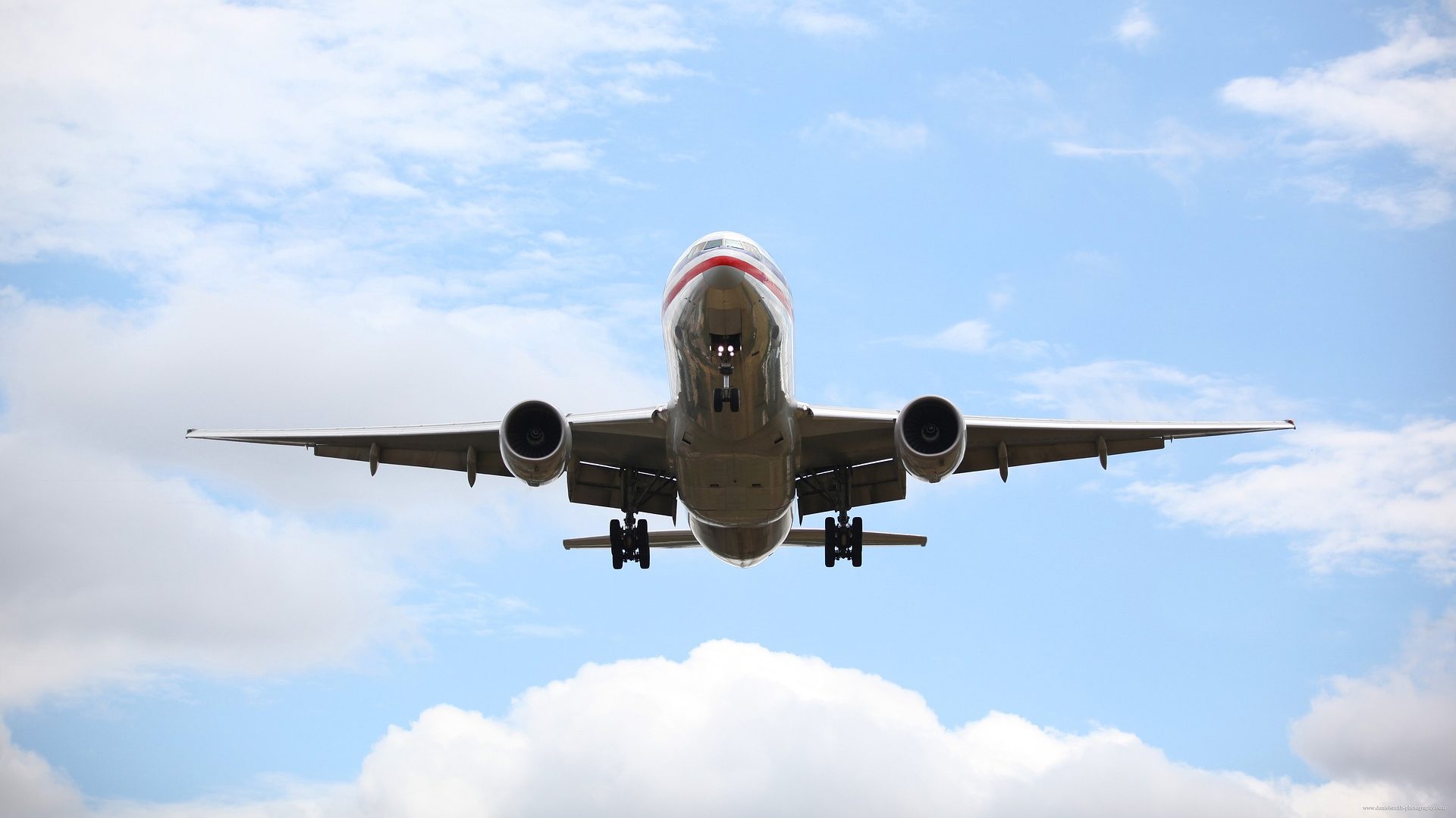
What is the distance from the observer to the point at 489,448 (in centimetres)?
2475

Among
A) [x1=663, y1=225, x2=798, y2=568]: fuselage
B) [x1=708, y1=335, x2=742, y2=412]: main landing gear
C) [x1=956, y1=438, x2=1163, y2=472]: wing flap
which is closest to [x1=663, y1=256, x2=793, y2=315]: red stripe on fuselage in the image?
[x1=663, y1=225, x2=798, y2=568]: fuselage

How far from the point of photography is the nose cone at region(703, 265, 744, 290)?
1902 centimetres

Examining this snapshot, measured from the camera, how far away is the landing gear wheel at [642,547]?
26.2m

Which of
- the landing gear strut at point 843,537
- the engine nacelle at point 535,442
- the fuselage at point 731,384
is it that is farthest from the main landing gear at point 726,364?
the landing gear strut at point 843,537

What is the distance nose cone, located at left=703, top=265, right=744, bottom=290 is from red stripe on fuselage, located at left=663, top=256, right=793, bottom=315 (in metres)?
0.09

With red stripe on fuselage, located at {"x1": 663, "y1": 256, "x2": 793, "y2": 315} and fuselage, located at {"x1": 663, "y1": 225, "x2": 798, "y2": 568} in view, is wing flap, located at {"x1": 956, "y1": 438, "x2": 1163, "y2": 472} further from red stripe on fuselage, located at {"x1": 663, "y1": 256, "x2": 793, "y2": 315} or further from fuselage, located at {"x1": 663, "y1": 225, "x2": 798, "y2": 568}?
red stripe on fuselage, located at {"x1": 663, "y1": 256, "x2": 793, "y2": 315}

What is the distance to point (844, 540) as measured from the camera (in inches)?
1040

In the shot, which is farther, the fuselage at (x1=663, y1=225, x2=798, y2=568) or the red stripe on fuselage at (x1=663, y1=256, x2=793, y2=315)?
the fuselage at (x1=663, y1=225, x2=798, y2=568)

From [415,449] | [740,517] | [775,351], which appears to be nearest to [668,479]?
[740,517]

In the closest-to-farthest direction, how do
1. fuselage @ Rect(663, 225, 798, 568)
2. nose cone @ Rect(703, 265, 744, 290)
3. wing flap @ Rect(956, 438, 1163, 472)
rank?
nose cone @ Rect(703, 265, 744, 290) → fuselage @ Rect(663, 225, 798, 568) → wing flap @ Rect(956, 438, 1163, 472)

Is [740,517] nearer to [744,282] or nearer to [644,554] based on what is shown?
[644,554]

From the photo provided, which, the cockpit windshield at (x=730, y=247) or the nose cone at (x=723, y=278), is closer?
the nose cone at (x=723, y=278)

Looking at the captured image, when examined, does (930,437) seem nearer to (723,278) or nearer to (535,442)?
(723,278)

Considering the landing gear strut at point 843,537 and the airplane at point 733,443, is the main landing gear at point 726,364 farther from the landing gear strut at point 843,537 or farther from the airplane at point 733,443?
the landing gear strut at point 843,537
